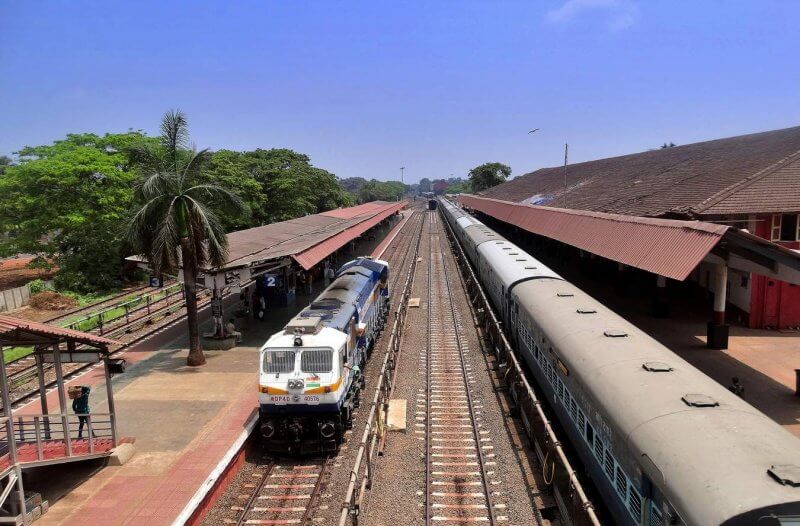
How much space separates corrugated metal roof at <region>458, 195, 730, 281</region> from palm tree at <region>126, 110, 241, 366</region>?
50.4 feet

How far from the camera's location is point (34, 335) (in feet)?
37.6

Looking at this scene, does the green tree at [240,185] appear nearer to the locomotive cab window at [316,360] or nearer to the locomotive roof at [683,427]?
the locomotive cab window at [316,360]

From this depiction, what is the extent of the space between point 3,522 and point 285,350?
6.42 metres

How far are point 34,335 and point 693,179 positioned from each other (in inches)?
1229

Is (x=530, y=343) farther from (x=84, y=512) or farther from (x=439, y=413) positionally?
(x=84, y=512)

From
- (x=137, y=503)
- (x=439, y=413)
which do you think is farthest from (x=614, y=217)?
(x=137, y=503)

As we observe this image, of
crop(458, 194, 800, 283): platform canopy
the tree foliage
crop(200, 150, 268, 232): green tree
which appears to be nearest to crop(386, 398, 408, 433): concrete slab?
crop(458, 194, 800, 283): platform canopy

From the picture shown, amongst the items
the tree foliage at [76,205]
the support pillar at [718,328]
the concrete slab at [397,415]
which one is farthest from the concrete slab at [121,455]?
the tree foliage at [76,205]

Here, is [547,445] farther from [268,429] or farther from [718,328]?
[718,328]

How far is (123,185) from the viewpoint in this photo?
40.3 meters

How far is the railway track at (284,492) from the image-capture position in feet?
36.5

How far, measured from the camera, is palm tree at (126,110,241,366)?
19500mm

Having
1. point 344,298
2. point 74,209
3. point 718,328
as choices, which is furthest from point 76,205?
point 718,328

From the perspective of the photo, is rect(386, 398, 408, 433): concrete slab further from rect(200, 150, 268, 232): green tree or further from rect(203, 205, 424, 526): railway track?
rect(200, 150, 268, 232): green tree
